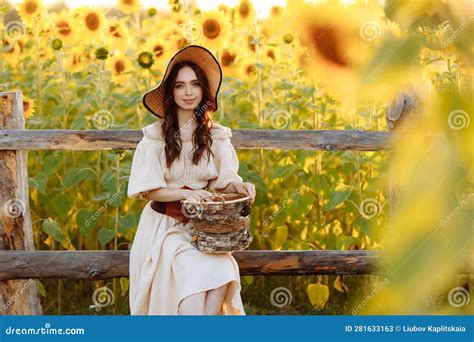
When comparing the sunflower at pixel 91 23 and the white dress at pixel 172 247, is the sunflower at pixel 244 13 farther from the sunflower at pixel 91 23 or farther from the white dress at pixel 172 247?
the white dress at pixel 172 247

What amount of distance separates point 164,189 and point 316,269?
2.78 ft

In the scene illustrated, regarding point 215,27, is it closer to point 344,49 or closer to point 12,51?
point 12,51

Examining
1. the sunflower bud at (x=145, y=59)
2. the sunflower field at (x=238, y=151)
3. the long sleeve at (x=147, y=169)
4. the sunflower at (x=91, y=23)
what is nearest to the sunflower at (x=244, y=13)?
the sunflower field at (x=238, y=151)

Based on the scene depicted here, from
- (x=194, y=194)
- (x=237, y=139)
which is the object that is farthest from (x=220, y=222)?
(x=237, y=139)

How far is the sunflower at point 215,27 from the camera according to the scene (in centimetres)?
326

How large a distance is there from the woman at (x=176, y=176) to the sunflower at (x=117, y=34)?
1.33 metres

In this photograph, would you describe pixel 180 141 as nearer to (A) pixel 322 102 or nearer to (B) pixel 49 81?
(A) pixel 322 102

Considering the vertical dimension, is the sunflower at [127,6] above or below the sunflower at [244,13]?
above

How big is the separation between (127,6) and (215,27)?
540 mm

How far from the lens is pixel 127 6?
3.59 meters

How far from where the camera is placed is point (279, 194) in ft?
11.5

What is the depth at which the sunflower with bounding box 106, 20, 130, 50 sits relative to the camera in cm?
349

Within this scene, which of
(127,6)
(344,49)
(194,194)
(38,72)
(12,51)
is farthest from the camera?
(12,51)

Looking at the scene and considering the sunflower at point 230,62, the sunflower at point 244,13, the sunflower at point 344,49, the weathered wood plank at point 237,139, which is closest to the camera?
the sunflower at point 344,49
